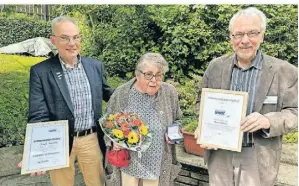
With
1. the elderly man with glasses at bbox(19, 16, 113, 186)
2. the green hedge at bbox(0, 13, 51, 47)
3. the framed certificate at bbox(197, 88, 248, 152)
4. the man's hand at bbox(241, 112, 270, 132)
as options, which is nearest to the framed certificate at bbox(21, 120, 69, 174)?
the elderly man with glasses at bbox(19, 16, 113, 186)

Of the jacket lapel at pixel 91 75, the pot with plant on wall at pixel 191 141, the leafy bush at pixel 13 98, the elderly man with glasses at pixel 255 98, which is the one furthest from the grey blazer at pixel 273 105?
the leafy bush at pixel 13 98

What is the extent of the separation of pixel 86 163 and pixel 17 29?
4748 millimetres

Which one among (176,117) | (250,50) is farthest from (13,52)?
(250,50)

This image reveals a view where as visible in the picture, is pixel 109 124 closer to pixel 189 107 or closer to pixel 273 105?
pixel 273 105

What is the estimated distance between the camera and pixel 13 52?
6.10 meters

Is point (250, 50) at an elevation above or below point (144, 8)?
below

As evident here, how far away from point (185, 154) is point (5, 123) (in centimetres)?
201

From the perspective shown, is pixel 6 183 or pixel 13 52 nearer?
pixel 6 183

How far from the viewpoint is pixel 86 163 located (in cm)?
261

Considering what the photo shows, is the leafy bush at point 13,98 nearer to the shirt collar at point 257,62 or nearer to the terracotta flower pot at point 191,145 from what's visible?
the terracotta flower pot at point 191,145

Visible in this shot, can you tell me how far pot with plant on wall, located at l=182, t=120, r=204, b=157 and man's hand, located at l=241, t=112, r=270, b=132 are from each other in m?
1.33

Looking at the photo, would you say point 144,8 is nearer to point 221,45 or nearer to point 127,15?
point 127,15

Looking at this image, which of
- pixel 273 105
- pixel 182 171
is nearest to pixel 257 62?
pixel 273 105

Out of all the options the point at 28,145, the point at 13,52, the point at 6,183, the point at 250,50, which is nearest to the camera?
the point at 250,50
